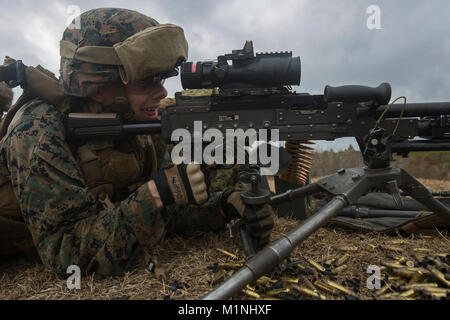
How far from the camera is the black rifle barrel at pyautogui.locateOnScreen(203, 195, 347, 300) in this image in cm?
167

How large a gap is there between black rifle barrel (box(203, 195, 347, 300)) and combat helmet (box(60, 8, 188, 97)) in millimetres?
1727

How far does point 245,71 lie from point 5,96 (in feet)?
10.00

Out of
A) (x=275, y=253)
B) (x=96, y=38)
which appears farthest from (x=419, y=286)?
(x=96, y=38)

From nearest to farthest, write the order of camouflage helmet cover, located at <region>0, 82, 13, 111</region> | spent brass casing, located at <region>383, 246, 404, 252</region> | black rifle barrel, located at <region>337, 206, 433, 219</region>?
spent brass casing, located at <region>383, 246, 404, 252</region> → black rifle barrel, located at <region>337, 206, 433, 219</region> → camouflage helmet cover, located at <region>0, 82, 13, 111</region>

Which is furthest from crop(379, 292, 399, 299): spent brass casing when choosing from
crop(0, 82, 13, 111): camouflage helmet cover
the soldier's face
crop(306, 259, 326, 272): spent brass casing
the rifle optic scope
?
crop(0, 82, 13, 111): camouflage helmet cover

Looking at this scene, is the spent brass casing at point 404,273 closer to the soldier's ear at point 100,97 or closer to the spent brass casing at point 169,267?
the spent brass casing at point 169,267

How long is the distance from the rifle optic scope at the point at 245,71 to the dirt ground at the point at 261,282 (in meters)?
1.41

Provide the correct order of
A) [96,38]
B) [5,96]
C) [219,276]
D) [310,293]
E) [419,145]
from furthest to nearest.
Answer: [5,96]
[96,38]
[419,145]
[219,276]
[310,293]

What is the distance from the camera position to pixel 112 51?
8.53 ft

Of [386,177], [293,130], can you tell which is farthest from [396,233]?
[293,130]

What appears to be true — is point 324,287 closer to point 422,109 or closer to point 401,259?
point 401,259

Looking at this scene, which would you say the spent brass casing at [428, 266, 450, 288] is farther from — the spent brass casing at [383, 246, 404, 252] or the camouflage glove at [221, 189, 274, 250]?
the camouflage glove at [221, 189, 274, 250]
